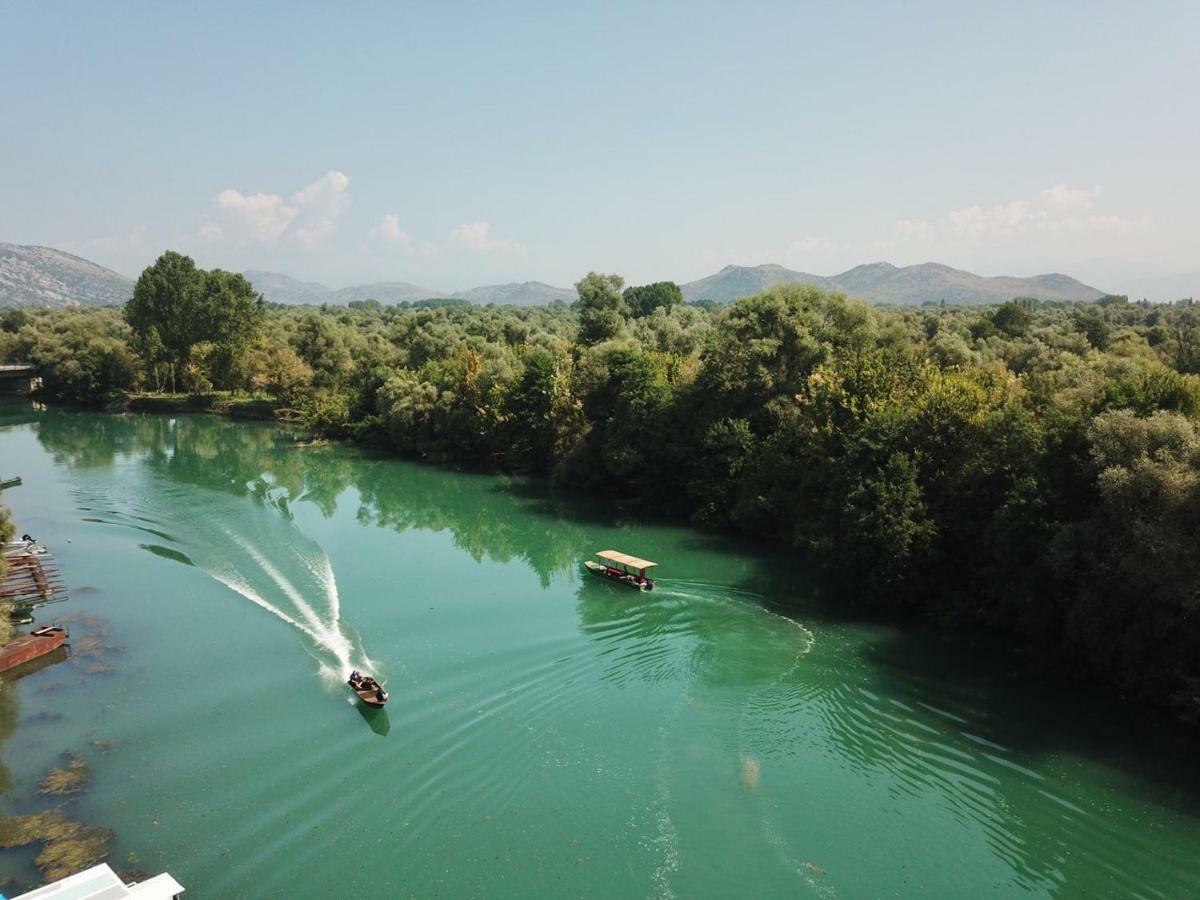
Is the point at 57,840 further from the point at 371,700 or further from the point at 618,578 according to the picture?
the point at 618,578

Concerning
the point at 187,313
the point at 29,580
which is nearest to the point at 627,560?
the point at 29,580

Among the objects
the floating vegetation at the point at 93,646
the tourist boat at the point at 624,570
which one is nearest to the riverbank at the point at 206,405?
the floating vegetation at the point at 93,646

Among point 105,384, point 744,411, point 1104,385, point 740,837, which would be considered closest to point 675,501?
point 744,411

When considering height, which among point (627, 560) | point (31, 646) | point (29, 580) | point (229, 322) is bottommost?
point (31, 646)

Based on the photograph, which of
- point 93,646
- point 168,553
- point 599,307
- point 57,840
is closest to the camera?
point 57,840

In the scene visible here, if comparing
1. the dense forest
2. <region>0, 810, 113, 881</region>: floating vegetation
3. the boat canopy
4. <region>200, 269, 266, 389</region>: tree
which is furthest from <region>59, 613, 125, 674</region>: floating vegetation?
<region>200, 269, 266, 389</region>: tree

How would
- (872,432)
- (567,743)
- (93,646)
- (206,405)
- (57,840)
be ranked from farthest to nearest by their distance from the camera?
(206,405) < (872,432) < (93,646) < (567,743) < (57,840)

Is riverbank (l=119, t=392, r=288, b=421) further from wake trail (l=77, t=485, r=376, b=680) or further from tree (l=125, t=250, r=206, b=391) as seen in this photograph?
wake trail (l=77, t=485, r=376, b=680)
